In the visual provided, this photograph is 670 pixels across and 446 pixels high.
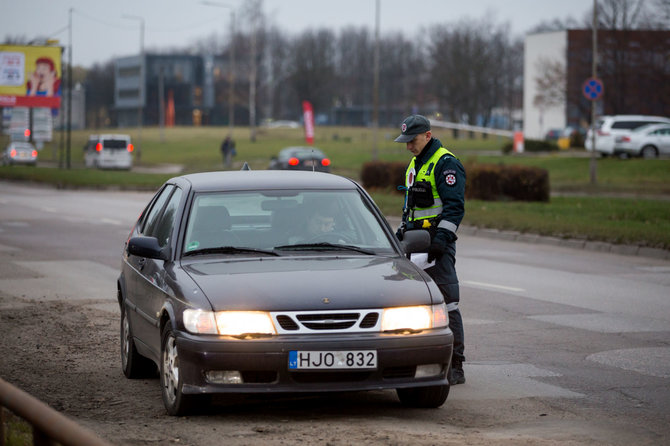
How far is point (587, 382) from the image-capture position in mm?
8078

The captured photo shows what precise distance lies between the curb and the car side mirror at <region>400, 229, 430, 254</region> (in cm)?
1210

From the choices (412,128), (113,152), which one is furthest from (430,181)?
(113,152)

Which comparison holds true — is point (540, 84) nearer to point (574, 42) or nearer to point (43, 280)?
point (574, 42)

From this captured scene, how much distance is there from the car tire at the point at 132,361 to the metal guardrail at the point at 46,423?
3365mm

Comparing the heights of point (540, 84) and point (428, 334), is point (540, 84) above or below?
above

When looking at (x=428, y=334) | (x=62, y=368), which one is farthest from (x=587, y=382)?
(x=62, y=368)

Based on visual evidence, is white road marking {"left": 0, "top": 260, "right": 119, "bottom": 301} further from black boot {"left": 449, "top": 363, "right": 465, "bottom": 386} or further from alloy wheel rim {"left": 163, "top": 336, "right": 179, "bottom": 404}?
alloy wheel rim {"left": 163, "top": 336, "right": 179, "bottom": 404}

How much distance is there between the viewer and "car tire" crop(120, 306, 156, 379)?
795cm

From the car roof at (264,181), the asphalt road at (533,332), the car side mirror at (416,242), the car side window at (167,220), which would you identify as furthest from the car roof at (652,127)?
the car side mirror at (416,242)

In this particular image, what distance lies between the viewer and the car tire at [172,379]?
6.39m

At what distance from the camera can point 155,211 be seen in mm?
8367

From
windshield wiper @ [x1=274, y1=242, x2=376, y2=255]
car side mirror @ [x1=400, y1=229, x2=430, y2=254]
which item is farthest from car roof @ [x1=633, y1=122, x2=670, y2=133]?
windshield wiper @ [x1=274, y1=242, x2=376, y2=255]

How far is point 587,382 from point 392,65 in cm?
15199

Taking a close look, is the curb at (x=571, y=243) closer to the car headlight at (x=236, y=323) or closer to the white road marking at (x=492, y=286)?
the white road marking at (x=492, y=286)
